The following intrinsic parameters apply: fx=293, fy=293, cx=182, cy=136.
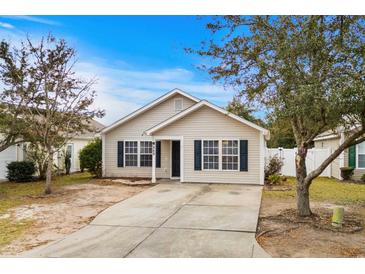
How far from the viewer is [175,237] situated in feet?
19.6

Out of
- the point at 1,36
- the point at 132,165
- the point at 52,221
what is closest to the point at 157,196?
the point at 52,221

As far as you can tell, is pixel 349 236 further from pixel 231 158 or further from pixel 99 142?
pixel 99 142

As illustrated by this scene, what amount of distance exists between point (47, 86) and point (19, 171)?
6.31m

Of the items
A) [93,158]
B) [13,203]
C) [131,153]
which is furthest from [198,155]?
[13,203]

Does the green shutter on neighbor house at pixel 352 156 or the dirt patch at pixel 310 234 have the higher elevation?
the green shutter on neighbor house at pixel 352 156

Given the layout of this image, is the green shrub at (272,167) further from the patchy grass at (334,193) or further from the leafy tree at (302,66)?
the leafy tree at (302,66)

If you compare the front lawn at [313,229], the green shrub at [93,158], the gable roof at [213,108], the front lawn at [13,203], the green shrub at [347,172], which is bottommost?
the front lawn at [13,203]

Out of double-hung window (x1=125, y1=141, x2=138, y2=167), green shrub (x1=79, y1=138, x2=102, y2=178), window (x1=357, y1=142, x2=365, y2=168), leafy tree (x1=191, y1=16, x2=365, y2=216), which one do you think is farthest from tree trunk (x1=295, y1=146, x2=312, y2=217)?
green shrub (x1=79, y1=138, x2=102, y2=178)

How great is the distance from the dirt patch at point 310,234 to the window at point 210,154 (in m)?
5.43

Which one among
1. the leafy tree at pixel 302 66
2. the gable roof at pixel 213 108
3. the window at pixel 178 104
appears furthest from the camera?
the window at pixel 178 104

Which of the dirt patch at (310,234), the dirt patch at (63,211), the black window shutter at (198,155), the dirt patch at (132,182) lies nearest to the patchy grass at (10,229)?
the dirt patch at (63,211)

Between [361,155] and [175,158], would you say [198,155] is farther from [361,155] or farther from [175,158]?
[361,155]

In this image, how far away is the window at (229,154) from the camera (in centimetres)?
1390

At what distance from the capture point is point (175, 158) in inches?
625
